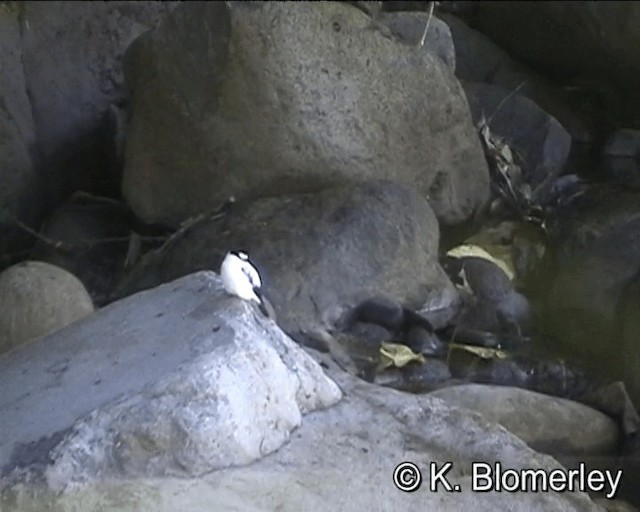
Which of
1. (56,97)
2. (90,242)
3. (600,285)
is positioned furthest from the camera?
(56,97)

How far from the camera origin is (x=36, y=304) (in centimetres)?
247

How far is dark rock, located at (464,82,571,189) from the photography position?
10.9 ft

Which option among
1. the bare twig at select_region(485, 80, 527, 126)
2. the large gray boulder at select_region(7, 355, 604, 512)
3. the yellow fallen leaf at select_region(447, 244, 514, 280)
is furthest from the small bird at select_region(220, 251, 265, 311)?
the bare twig at select_region(485, 80, 527, 126)

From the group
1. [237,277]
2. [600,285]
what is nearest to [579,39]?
[600,285]

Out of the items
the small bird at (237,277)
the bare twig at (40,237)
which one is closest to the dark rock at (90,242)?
the bare twig at (40,237)

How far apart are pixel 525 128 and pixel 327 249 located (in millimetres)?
982

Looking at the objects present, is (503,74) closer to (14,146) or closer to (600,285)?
(600,285)

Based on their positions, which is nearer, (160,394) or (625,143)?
(160,394)

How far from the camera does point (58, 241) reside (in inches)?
131

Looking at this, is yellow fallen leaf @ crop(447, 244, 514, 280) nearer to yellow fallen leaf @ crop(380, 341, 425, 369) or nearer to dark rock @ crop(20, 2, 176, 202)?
yellow fallen leaf @ crop(380, 341, 425, 369)

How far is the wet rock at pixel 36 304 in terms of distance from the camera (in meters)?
2.44

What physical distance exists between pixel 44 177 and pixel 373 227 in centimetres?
112

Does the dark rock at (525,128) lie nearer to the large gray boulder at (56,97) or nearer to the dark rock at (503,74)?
the dark rock at (503,74)

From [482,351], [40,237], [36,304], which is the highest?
[36,304]
